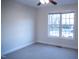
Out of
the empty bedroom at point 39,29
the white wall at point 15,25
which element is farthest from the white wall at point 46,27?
the white wall at point 15,25

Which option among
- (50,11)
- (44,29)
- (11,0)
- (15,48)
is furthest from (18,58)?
(50,11)

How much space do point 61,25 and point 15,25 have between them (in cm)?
259

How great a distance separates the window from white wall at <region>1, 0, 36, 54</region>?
3.84ft

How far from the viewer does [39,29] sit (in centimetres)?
630

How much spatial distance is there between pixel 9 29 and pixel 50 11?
2700 millimetres

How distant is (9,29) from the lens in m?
4.32

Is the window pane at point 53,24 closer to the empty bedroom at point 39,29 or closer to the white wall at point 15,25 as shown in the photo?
the empty bedroom at point 39,29

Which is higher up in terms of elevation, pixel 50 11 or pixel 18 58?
pixel 50 11

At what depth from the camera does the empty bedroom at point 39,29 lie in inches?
162

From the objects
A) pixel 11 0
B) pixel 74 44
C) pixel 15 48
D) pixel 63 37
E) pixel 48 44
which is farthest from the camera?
pixel 48 44

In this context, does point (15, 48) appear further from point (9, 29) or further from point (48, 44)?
point (48, 44)

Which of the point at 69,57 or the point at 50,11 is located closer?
the point at 69,57

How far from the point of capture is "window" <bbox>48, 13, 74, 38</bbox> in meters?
5.31

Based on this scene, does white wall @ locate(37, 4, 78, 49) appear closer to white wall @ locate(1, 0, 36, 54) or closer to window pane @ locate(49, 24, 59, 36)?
window pane @ locate(49, 24, 59, 36)
